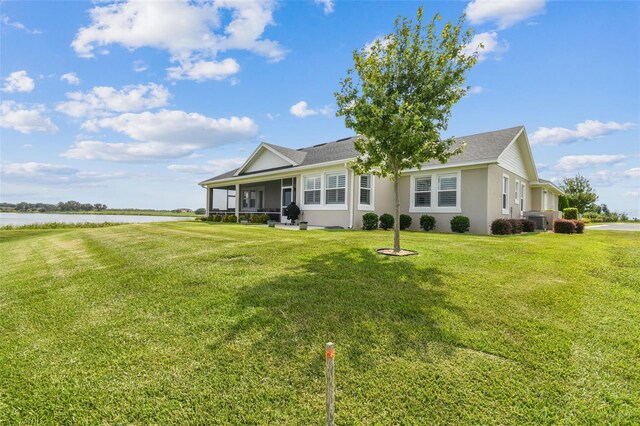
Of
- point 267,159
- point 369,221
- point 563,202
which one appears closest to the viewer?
point 369,221

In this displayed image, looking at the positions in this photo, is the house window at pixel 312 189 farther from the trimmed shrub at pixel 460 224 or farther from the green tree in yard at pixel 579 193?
the green tree in yard at pixel 579 193

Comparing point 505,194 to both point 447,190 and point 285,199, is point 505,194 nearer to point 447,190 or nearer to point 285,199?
point 447,190

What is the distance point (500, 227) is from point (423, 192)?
3887 mm

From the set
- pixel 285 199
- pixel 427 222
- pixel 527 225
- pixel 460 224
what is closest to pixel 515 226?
pixel 527 225

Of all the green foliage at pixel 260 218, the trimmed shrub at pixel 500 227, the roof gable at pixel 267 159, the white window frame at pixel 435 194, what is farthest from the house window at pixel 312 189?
the trimmed shrub at pixel 500 227

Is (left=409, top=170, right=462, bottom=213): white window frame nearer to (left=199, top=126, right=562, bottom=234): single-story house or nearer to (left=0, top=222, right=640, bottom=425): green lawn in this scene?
(left=199, top=126, right=562, bottom=234): single-story house

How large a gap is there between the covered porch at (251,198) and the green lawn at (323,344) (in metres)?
14.8

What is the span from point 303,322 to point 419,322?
1482 mm

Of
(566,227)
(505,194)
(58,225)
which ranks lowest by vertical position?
(58,225)

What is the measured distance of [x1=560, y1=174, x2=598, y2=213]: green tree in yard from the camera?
36.2 metres

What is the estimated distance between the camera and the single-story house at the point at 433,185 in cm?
1457

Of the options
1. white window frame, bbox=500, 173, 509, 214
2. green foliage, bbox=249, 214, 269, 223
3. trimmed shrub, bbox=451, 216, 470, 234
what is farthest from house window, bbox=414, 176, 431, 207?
green foliage, bbox=249, 214, 269, 223

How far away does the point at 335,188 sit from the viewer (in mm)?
16297

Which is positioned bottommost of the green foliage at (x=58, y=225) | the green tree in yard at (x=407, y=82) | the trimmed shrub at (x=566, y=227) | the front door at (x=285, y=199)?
the green foliage at (x=58, y=225)
